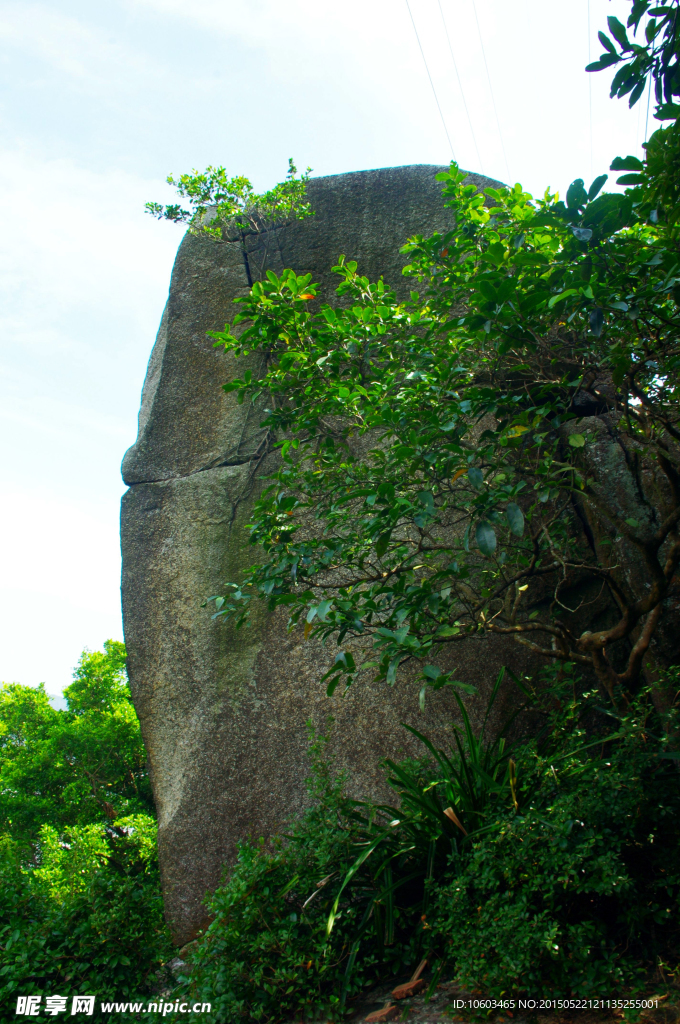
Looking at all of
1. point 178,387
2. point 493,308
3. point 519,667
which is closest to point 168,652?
point 178,387

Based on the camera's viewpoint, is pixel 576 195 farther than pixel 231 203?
No

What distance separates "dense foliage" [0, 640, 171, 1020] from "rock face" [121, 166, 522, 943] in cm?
60

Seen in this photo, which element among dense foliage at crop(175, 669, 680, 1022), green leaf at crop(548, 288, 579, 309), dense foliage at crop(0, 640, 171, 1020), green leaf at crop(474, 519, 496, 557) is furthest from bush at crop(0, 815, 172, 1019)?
green leaf at crop(548, 288, 579, 309)

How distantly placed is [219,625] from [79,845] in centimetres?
133

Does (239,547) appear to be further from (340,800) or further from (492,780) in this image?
(492,780)

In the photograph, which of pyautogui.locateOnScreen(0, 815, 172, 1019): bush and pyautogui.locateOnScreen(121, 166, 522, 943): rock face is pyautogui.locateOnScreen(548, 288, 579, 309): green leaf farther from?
pyautogui.locateOnScreen(0, 815, 172, 1019): bush

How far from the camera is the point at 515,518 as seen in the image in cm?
170

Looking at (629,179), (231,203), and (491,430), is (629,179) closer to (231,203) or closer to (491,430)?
(491,430)

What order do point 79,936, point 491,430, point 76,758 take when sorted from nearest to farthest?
1. point 79,936
2. point 491,430
3. point 76,758

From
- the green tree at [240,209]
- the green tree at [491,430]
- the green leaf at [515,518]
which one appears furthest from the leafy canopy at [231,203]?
the green leaf at [515,518]

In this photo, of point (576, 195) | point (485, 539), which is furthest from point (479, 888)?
point (576, 195)

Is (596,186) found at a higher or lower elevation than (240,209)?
lower

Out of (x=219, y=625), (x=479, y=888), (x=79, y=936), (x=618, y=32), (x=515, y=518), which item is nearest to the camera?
(x=618, y=32)

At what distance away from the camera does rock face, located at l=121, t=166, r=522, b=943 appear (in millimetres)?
3432
